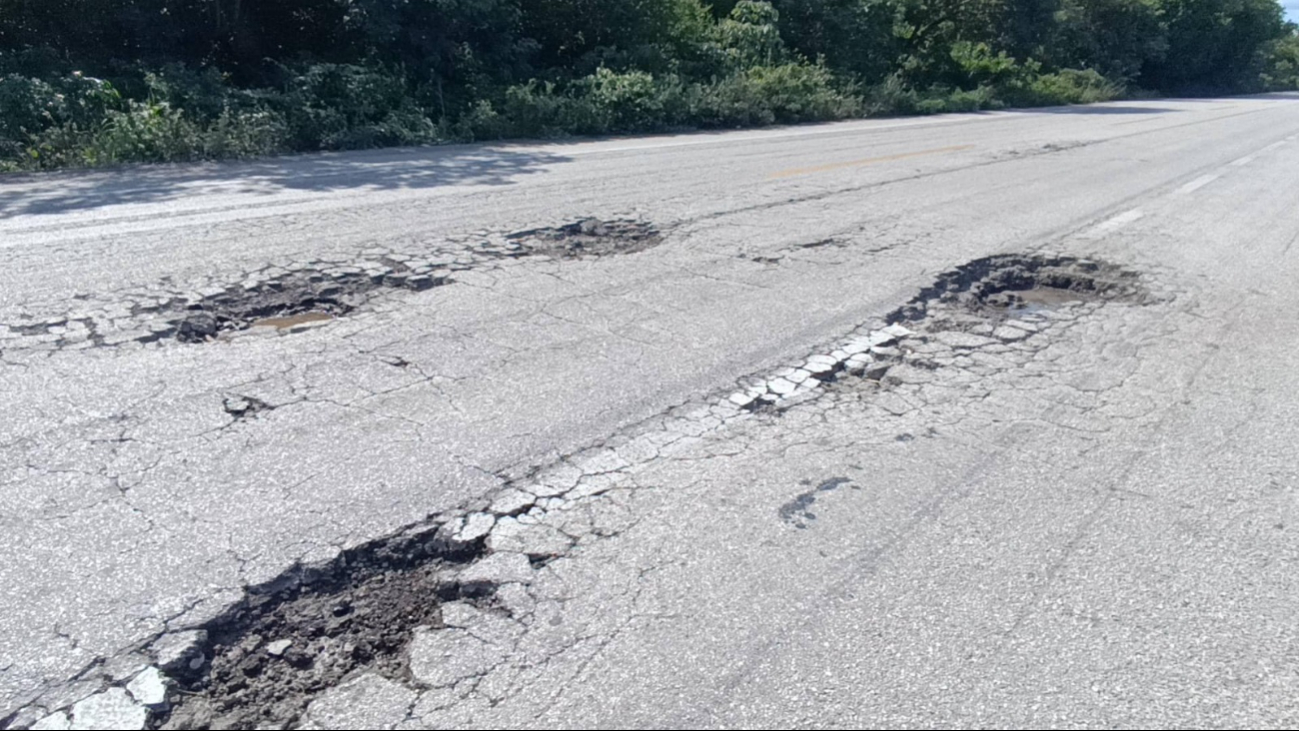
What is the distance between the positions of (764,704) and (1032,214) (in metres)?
8.60

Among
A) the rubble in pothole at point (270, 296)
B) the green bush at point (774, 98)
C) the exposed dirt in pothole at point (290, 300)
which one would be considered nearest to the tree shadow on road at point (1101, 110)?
the green bush at point (774, 98)

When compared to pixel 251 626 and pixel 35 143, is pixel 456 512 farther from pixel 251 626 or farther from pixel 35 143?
pixel 35 143

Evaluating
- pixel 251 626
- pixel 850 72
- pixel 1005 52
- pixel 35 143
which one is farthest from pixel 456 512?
pixel 1005 52

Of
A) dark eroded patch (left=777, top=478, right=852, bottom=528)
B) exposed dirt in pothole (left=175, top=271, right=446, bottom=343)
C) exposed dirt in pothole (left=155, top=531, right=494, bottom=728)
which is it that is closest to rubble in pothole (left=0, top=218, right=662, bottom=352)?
exposed dirt in pothole (left=175, top=271, right=446, bottom=343)

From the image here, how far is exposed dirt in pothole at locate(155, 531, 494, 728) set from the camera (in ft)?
8.85

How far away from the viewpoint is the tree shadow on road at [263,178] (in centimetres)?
906

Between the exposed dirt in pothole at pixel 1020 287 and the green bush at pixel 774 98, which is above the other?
the green bush at pixel 774 98

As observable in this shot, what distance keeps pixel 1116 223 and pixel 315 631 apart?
918 cm

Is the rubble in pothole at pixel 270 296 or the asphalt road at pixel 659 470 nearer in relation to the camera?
the asphalt road at pixel 659 470

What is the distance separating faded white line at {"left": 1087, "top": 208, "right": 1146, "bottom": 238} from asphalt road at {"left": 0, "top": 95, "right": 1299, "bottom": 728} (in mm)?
789

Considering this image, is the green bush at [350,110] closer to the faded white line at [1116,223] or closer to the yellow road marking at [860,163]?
the yellow road marking at [860,163]

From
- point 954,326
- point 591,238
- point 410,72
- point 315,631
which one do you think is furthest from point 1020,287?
point 410,72

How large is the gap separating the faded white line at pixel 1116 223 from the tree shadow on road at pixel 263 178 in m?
6.01

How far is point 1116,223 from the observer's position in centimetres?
988
